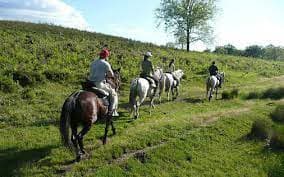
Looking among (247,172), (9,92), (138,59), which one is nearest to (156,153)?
(247,172)

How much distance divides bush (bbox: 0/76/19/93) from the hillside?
50 millimetres

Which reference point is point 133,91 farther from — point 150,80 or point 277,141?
point 277,141

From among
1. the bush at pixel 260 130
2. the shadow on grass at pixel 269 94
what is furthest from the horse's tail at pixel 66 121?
the shadow on grass at pixel 269 94

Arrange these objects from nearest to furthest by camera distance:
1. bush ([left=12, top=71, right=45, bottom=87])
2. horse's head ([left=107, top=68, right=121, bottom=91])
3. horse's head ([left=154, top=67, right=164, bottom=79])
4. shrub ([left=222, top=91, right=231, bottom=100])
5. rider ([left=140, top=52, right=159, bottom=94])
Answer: horse's head ([left=107, top=68, right=121, bottom=91]), rider ([left=140, top=52, right=159, bottom=94]), horse's head ([left=154, top=67, right=164, bottom=79]), bush ([left=12, top=71, right=45, bottom=87]), shrub ([left=222, top=91, right=231, bottom=100])

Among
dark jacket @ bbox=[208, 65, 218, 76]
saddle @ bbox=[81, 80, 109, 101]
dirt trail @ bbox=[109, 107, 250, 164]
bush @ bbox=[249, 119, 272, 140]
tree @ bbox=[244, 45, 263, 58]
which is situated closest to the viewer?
saddle @ bbox=[81, 80, 109, 101]

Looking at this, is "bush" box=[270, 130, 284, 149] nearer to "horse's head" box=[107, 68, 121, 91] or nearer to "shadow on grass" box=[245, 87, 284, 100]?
"horse's head" box=[107, 68, 121, 91]

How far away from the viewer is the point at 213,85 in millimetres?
26266

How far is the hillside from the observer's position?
13345 millimetres

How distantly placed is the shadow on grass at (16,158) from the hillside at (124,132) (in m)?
0.02

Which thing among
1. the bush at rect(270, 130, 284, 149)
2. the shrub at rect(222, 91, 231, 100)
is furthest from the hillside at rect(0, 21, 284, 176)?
the shrub at rect(222, 91, 231, 100)

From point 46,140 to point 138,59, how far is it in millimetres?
25034

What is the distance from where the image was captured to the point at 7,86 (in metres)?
21.8

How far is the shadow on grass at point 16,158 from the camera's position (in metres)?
12.1

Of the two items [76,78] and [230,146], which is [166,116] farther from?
[76,78]
